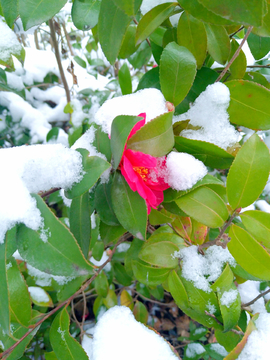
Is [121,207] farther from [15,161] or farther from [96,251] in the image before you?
[96,251]

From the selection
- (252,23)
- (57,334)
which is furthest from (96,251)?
(252,23)

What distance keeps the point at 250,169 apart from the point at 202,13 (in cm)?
29

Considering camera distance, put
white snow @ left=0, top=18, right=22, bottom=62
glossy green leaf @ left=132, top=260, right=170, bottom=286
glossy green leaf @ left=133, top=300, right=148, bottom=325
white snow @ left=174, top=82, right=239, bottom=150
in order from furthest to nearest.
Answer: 1. glossy green leaf @ left=133, top=300, right=148, bottom=325
2. white snow @ left=0, top=18, right=22, bottom=62
3. glossy green leaf @ left=132, top=260, right=170, bottom=286
4. white snow @ left=174, top=82, right=239, bottom=150

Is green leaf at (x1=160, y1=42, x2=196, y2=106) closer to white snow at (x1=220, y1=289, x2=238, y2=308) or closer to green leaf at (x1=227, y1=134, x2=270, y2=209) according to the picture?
green leaf at (x1=227, y1=134, x2=270, y2=209)

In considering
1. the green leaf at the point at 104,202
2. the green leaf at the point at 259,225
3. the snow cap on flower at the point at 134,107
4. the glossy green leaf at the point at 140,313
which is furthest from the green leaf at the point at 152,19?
the glossy green leaf at the point at 140,313

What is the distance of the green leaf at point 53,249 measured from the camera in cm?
36

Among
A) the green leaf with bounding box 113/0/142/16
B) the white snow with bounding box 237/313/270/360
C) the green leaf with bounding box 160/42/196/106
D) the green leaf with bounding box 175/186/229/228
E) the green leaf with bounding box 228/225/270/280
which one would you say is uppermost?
the green leaf with bounding box 113/0/142/16

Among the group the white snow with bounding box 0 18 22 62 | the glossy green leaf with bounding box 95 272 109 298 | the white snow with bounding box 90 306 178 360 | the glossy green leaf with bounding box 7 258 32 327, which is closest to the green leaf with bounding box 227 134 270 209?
the white snow with bounding box 90 306 178 360

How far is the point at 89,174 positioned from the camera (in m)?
0.43

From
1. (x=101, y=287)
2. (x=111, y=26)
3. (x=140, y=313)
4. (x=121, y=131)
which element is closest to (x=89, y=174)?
(x=121, y=131)

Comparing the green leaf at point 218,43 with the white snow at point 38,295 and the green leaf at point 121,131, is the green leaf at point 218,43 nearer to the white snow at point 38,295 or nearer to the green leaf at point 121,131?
the green leaf at point 121,131

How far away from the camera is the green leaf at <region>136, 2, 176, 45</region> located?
511 mm

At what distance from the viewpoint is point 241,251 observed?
502 mm

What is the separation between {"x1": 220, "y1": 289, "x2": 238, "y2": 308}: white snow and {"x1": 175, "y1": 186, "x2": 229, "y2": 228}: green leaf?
193 mm
